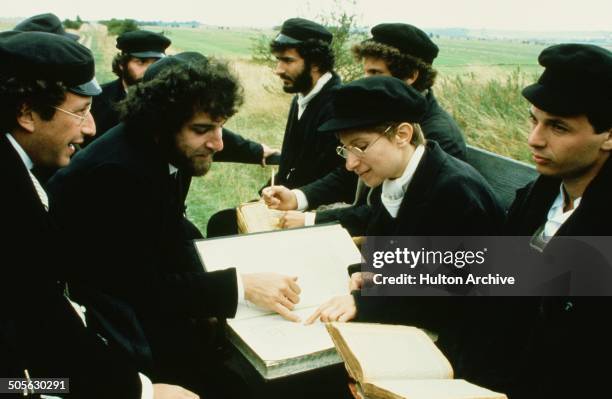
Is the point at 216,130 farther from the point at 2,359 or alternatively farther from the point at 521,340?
the point at 521,340

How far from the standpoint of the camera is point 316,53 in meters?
4.40

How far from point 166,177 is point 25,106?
0.62 m

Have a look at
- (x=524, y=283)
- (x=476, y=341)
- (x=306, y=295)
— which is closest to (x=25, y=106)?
(x=306, y=295)

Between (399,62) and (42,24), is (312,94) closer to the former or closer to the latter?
(399,62)

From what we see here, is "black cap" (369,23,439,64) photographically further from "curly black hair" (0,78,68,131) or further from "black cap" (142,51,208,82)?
"curly black hair" (0,78,68,131)

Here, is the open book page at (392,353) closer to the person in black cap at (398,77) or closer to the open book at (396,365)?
the open book at (396,365)

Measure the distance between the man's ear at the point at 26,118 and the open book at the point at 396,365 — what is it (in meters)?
1.39

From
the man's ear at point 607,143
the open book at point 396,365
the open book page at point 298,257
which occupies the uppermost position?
the man's ear at point 607,143

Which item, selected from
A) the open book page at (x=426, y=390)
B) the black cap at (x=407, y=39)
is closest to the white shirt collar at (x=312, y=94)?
the black cap at (x=407, y=39)

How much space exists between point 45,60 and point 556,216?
217 cm

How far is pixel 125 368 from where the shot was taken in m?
1.82

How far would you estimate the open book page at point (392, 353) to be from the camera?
148 cm

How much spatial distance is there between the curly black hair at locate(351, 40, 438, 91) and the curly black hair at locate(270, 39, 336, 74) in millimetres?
532

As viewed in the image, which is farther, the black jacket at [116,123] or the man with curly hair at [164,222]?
the black jacket at [116,123]
